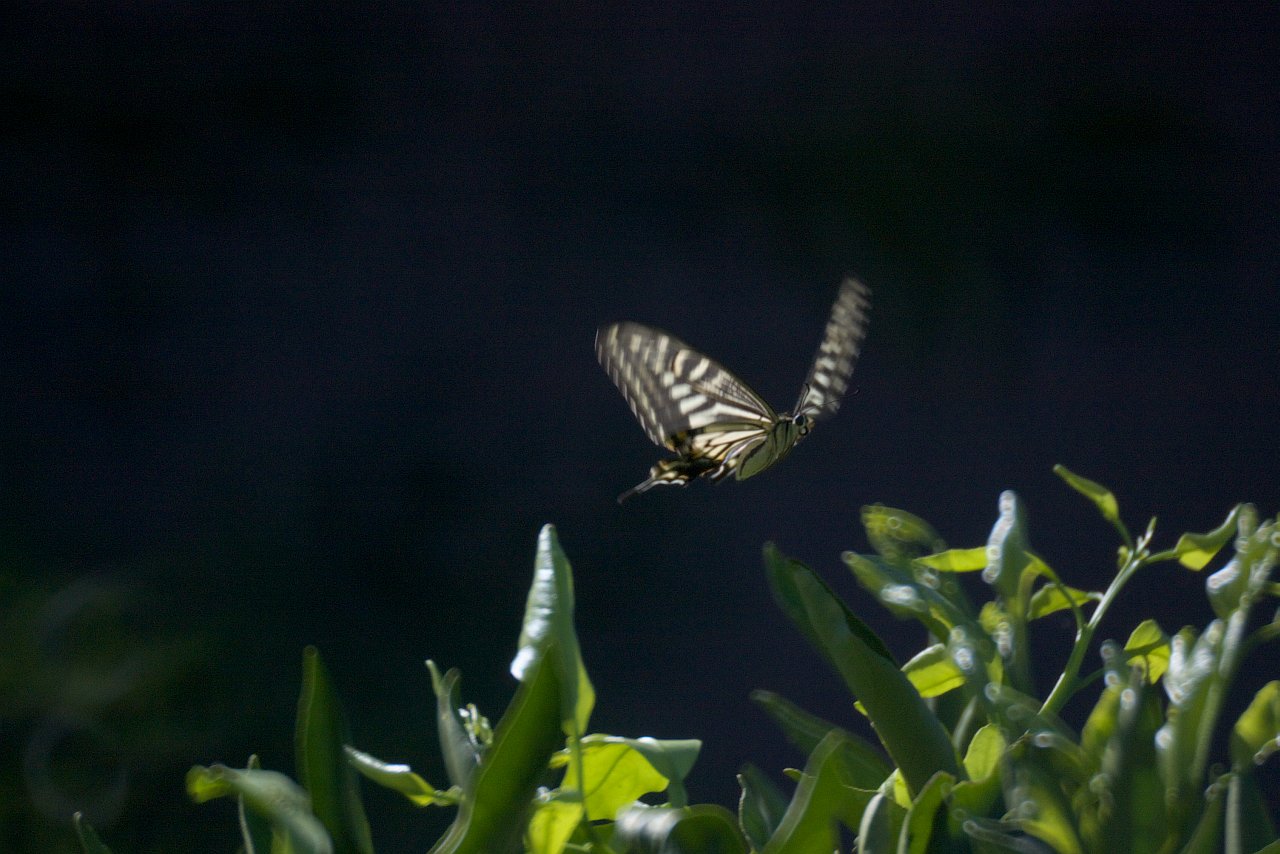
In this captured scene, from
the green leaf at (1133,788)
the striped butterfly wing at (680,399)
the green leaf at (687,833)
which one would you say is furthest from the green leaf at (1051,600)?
the striped butterfly wing at (680,399)

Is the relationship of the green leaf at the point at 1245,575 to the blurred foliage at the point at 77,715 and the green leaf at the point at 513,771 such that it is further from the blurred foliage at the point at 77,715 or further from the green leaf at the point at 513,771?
the blurred foliage at the point at 77,715

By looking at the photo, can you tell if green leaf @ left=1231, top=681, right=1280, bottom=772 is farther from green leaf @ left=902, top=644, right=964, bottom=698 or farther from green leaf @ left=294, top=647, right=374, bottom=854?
green leaf @ left=294, top=647, right=374, bottom=854

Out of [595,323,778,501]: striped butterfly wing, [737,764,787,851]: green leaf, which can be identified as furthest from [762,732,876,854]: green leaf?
[595,323,778,501]: striped butterfly wing

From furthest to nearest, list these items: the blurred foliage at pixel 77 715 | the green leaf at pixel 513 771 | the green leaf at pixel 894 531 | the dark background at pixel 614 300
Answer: the dark background at pixel 614 300 < the blurred foliage at pixel 77 715 < the green leaf at pixel 894 531 < the green leaf at pixel 513 771

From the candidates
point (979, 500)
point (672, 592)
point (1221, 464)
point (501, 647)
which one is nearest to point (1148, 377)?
point (1221, 464)

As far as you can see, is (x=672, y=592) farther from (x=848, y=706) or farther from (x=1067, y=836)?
(x=1067, y=836)

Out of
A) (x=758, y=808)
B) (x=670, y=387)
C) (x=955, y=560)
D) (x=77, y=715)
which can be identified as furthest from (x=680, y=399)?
(x=77, y=715)

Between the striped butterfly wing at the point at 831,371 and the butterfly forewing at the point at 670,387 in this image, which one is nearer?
the striped butterfly wing at the point at 831,371
